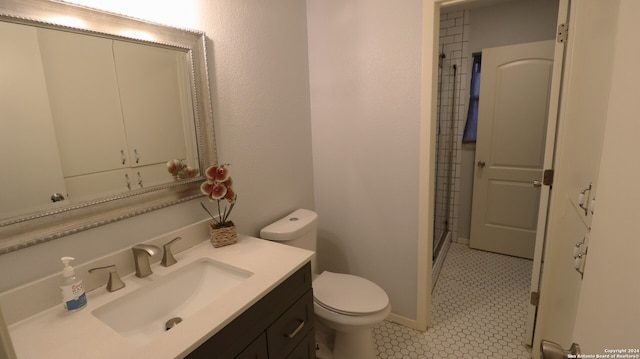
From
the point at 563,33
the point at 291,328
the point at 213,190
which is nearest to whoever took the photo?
the point at 291,328

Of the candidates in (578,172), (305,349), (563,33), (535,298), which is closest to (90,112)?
(305,349)

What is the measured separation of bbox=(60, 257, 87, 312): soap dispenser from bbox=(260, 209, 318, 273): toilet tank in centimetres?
82

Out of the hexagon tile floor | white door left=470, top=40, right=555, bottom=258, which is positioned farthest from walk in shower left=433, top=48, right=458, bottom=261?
the hexagon tile floor

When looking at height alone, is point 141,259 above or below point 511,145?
below

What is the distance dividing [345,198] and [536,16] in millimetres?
2232

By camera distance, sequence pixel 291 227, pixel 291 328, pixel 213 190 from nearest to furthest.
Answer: pixel 291 328 < pixel 213 190 < pixel 291 227

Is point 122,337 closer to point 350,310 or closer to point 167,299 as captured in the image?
point 167,299

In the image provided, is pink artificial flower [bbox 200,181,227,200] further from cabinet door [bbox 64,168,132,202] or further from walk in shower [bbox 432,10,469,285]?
walk in shower [bbox 432,10,469,285]

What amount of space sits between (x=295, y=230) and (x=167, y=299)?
699 mm

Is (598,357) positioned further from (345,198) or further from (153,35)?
(345,198)

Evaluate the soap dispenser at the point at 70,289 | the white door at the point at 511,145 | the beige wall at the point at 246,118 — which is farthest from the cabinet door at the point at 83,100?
the white door at the point at 511,145

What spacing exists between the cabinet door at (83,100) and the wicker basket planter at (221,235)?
46 cm

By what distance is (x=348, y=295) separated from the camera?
1.65 m

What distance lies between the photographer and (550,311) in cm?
157
